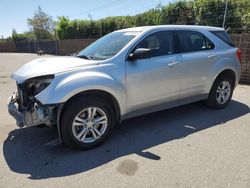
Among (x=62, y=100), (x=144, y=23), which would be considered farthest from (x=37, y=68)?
(x=144, y=23)

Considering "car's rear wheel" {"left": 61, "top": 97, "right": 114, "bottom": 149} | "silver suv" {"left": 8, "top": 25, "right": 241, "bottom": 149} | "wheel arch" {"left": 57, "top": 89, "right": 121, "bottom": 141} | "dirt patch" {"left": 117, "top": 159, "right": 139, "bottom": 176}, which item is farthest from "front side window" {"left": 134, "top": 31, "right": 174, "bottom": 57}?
"dirt patch" {"left": 117, "top": 159, "right": 139, "bottom": 176}

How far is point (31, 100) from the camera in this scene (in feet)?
12.0

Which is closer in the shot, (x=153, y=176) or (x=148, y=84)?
(x=153, y=176)

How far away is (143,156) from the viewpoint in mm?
3566

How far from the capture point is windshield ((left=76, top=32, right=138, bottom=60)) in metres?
4.17

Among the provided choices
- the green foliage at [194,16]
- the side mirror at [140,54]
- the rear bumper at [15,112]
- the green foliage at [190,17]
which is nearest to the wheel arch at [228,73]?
the side mirror at [140,54]

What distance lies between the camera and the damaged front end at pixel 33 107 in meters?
3.47

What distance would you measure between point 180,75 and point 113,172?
225 centimetres

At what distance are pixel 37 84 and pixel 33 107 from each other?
0.33 metres

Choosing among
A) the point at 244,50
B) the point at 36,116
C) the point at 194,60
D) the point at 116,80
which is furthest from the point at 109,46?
the point at 244,50

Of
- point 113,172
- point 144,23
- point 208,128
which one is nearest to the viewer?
point 113,172

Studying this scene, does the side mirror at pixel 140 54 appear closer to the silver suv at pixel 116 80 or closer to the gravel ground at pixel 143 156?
the silver suv at pixel 116 80

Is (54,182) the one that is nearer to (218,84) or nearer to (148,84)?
(148,84)

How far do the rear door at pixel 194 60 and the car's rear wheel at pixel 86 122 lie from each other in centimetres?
167
